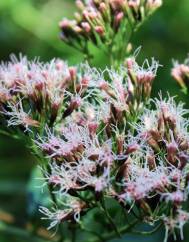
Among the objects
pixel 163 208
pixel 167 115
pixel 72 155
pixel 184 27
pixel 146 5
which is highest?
pixel 184 27

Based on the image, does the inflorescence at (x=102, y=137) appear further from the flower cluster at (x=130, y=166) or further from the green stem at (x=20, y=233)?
the green stem at (x=20, y=233)

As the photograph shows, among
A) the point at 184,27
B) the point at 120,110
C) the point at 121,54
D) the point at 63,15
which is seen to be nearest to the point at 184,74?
the point at 121,54

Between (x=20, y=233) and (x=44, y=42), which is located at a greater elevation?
(x=44, y=42)

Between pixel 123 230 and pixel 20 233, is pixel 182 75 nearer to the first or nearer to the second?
pixel 123 230

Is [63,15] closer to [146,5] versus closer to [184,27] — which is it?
[184,27]

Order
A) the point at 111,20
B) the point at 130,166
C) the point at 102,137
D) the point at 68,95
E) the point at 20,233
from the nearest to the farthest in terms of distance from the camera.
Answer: the point at 130,166, the point at 102,137, the point at 68,95, the point at 111,20, the point at 20,233

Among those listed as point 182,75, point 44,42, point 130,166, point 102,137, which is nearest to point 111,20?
point 182,75
